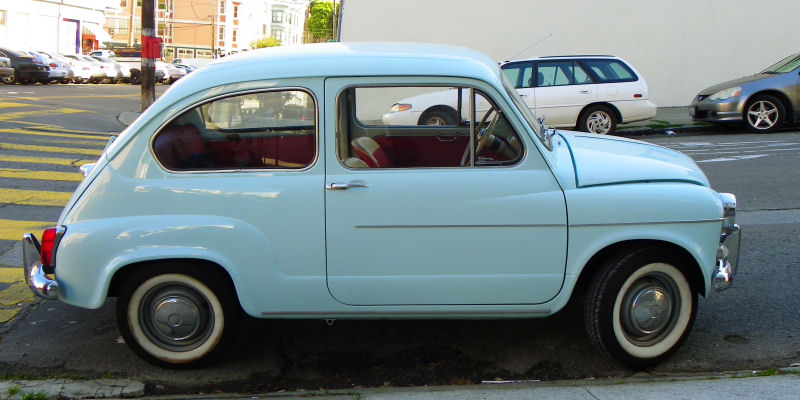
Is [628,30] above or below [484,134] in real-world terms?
above

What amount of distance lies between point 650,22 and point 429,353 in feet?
60.6

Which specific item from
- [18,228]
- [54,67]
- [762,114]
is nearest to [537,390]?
[18,228]

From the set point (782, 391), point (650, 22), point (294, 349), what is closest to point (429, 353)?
point (294, 349)

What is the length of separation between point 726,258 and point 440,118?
6.36 feet

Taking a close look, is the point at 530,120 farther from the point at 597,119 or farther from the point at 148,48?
the point at 148,48

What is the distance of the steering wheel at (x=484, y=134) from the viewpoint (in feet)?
14.0

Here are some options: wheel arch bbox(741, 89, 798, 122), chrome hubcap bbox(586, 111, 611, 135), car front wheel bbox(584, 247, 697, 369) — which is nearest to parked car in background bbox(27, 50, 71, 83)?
chrome hubcap bbox(586, 111, 611, 135)

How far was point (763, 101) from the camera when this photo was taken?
1438 cm

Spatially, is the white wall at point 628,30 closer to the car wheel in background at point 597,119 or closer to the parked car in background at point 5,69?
the car wheel in background at point 597,119

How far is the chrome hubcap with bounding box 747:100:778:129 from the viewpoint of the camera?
47.0ft

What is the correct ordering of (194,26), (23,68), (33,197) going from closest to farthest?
(33,197), (23,68), (194,26)

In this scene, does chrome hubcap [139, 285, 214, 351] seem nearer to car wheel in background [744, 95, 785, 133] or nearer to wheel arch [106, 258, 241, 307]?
wheel arch [106, 258, 241, 307]

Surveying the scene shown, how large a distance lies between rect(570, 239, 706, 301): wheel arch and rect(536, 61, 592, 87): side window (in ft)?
34.4

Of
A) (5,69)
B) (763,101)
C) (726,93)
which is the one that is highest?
(5,69)
